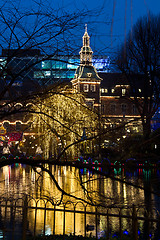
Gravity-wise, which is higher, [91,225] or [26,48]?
[26,48]

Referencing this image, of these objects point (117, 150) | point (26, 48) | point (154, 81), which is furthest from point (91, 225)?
point (154, 81)

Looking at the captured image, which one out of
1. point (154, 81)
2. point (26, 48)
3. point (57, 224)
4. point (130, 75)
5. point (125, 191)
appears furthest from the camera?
point (130, 75)

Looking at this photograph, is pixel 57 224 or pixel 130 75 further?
pixel 130 75

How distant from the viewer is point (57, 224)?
30.5ft

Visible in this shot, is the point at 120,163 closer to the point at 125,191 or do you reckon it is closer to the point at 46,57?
the point at 46,57

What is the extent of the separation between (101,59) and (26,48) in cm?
126

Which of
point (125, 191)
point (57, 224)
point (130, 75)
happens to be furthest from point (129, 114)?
point (57, 224)

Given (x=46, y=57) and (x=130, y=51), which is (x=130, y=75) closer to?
(x=130, y=51)

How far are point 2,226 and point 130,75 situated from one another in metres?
27.5

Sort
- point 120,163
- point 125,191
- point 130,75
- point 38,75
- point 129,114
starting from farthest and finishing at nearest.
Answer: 1. point 129,114
2. point 130,75
3. point 125,191
4. point 38,75
5. point 120,163

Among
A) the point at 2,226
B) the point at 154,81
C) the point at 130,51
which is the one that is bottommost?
the point at 2,226

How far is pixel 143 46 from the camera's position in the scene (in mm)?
32625

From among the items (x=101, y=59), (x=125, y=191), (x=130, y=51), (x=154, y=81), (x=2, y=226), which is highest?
(x=130, y=51)

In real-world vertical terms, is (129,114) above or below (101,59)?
above
